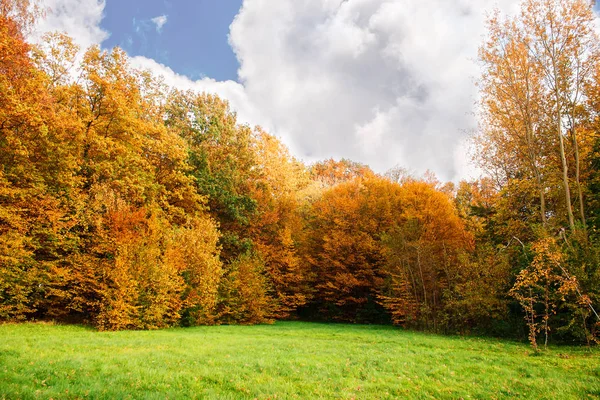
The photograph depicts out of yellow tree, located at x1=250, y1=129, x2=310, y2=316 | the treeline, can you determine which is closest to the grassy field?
the treeline

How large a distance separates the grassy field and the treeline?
2.51 meters

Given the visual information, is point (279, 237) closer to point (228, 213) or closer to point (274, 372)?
point (228, 213)

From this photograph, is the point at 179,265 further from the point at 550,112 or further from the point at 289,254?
the point at 550,112

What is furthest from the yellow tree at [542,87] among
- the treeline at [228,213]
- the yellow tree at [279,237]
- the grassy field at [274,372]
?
the yellow tree at [279,237]

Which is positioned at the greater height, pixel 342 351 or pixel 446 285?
pixel 446 285

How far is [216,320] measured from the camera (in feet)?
76.6

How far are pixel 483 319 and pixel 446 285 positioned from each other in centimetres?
276

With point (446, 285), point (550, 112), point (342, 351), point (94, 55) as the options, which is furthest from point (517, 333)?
point (94, 55)

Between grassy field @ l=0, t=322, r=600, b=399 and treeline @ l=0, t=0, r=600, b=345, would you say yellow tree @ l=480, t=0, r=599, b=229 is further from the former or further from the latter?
grassy field @ l=0, t=322, r=600, b=399

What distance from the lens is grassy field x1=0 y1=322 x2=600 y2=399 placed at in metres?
6.20

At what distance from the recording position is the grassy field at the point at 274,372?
6.20 m

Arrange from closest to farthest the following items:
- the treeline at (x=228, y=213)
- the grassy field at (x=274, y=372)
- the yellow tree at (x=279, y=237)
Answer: the grassy field at (x=274, y=372), the treeline at (x=228, y=213), the yellow tree at (x=279, y=237)

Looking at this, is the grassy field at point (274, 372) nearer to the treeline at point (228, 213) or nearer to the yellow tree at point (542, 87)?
the treeline at point (228, 213)

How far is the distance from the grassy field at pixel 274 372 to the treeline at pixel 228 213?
8.22 ft
